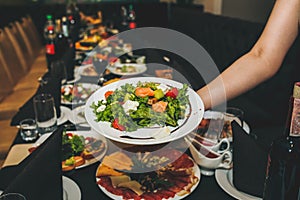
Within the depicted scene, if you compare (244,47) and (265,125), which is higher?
(244,47)

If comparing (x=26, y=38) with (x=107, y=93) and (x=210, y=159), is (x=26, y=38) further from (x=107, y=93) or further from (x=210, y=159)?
(x=210, y=159)

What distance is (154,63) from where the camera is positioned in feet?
7.59

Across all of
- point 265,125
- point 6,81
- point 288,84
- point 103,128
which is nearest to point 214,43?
point 288,84

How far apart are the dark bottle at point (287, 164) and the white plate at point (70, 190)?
52 cm

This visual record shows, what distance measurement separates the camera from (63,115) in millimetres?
1590

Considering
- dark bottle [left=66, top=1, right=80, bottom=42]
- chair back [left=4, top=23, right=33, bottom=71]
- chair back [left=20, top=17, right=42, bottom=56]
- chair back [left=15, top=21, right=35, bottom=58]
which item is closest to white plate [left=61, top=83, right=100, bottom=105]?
dark bottle [left=66, top=1, right=80, bottom=42]

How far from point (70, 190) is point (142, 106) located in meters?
0.32

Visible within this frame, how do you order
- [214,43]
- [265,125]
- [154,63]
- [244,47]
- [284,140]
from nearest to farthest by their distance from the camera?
[284,140] → [265,125] → [154,63] → [244,47] → [214,43]

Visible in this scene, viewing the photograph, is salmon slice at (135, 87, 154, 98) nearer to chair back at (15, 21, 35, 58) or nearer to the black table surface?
the black table surface

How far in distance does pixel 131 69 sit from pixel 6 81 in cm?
128

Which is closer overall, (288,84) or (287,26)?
(287,26)

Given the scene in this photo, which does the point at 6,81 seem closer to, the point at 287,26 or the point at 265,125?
the point at 265,125

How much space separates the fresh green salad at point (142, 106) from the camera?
37.6 inches

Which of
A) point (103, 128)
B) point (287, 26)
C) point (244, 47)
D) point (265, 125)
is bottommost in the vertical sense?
point (265, 125)
